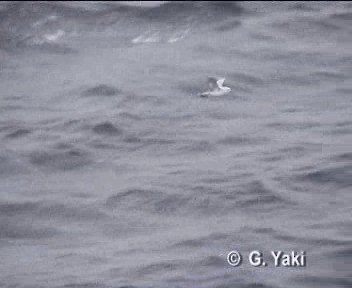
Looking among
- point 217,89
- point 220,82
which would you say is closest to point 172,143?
point 217,89

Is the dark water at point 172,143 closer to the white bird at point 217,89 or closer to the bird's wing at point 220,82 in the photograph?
the white bird at point 217,89

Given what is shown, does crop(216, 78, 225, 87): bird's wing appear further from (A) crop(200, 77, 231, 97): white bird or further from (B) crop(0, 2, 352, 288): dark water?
(B) crop(0, 2, 352, 288): dark water

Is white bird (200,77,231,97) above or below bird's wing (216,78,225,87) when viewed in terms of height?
below

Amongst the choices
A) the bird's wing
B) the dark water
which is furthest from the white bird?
the dark water

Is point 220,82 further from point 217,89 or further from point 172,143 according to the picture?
point 172,143

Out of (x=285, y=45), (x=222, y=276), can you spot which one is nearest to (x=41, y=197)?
(x=222, y=276)

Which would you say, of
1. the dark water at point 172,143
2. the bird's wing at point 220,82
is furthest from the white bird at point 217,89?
the dark water at point 172,143

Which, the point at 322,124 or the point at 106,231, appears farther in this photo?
the point at 322,124

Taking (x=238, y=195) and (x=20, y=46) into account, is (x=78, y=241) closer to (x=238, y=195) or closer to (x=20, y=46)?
(x=238, y=195)
